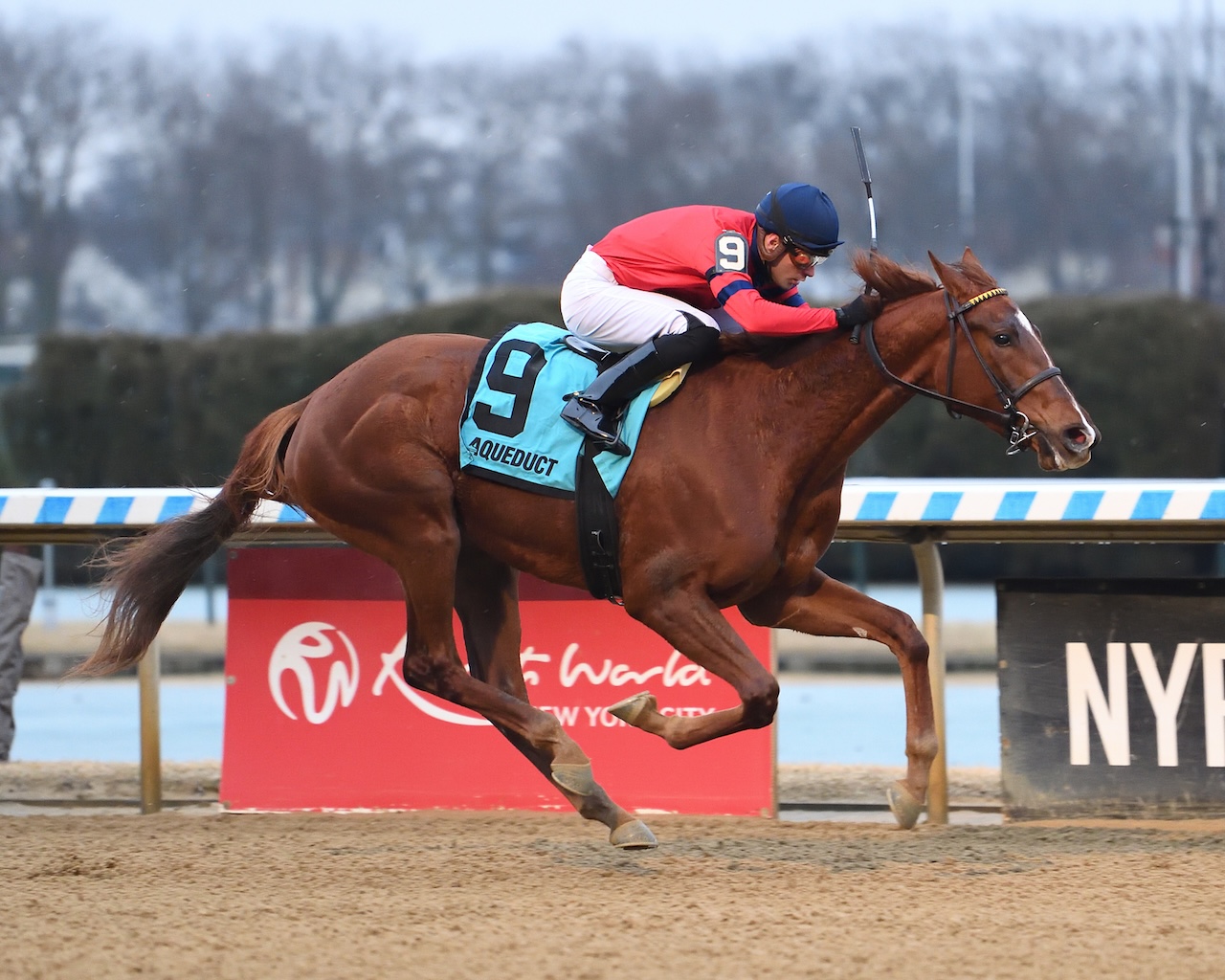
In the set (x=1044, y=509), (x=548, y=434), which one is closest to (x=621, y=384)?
(x=548, y=434)

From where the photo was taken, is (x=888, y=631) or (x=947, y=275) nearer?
(x=947, y=275)

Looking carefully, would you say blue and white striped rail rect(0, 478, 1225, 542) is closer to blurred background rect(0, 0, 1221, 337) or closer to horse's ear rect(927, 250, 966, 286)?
horse's ear rect(927, 250, 966, 286)

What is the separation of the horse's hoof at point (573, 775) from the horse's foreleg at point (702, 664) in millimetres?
232

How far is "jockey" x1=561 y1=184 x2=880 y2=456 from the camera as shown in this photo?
468cm

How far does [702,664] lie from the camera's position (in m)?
4.61

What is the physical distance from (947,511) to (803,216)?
4.02 ft

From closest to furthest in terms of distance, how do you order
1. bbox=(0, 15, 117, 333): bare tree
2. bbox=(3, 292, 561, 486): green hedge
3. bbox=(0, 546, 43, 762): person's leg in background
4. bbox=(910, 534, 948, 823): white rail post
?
→ bbox=(910, 534, 948, 823): white rail post → bbox=(0, 546, 43, 762): person's leg in background → bbox=(3, 292, 561, 486): green hedge → bbox=(0, 15, 117, 333): bare tree

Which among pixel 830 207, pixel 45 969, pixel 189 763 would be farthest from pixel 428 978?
pixel 189 763

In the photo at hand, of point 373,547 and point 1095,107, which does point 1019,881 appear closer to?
point 373,547

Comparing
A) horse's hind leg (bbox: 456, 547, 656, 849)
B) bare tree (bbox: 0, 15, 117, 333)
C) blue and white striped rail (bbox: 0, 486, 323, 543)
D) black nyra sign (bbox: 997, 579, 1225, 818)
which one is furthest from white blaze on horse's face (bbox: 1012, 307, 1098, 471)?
bare tree (bbox: 0, 15, 117, 333)

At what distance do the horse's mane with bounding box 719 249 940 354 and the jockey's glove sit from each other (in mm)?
46

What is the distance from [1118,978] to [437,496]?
8.01 feet

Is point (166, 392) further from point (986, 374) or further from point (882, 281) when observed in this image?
point (986, 374)

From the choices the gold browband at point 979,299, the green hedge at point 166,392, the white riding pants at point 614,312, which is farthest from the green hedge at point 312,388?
the gold browband at point 979,299
